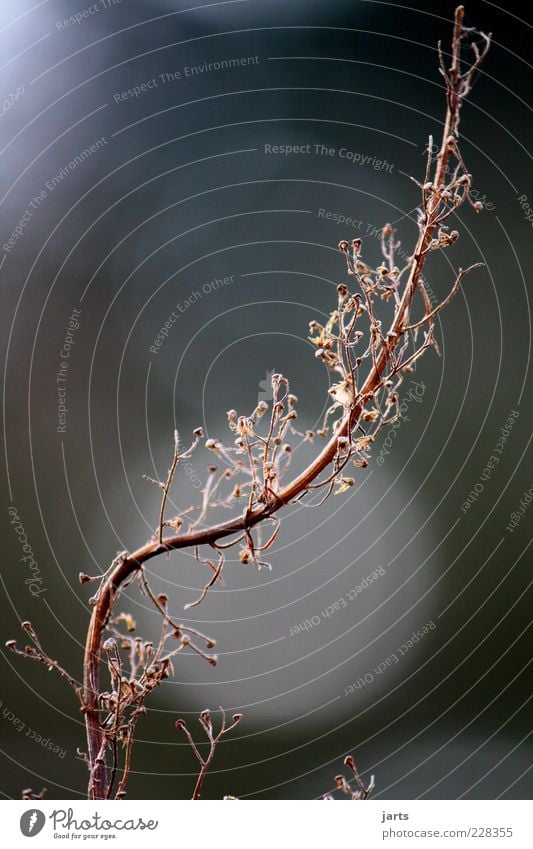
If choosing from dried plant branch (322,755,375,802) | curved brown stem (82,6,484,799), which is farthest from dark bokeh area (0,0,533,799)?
curved brown stem (82,6,484,799)

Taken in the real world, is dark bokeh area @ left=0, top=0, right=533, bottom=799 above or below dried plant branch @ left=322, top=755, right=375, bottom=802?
above

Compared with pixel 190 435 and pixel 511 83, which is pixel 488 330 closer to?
pixel 511 83
